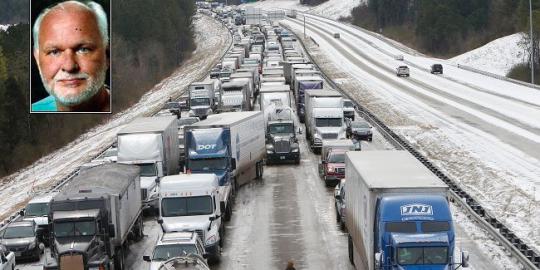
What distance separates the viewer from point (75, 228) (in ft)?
88.1

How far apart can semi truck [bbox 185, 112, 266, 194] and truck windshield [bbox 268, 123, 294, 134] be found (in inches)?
300

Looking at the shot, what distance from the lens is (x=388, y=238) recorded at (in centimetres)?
2203

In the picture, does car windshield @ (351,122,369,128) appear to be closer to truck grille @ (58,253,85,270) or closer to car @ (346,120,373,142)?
car @ (346,120,373,142)

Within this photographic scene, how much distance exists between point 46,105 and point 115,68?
9168cm

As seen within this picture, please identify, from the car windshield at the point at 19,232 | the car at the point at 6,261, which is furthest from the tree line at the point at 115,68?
the car windshield at the point at 19,232

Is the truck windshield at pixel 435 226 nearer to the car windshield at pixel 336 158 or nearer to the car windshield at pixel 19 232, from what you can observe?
the car windshield at pixel 19 232

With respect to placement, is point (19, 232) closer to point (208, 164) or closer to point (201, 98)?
point (208, 164)

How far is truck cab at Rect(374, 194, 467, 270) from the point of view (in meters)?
22.0

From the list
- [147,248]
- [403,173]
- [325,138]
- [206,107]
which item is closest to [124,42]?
[206,107]

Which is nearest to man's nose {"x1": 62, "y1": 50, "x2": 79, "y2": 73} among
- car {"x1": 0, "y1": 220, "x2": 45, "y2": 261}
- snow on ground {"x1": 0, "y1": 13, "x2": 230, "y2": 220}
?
car {"x1": 0, "y1": 220, "x2": 45, "y2": 261}

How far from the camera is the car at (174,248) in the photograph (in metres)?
26.1

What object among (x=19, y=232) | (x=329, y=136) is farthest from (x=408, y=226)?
(x=329, y=136)

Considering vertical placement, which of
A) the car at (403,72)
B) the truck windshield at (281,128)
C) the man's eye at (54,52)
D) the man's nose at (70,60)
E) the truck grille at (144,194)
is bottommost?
the truck grille at (144,194)

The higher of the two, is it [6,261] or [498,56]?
[498,56]
